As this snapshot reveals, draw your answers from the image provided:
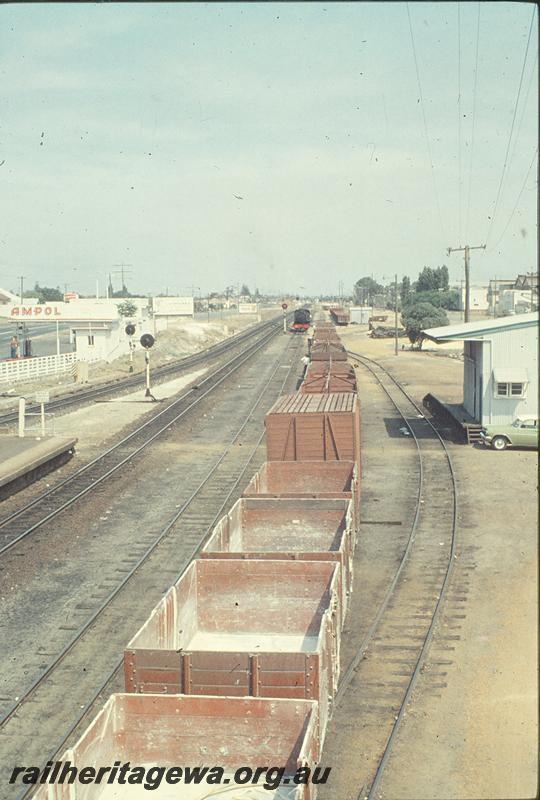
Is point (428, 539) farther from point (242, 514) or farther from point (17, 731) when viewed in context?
point (17, 731)

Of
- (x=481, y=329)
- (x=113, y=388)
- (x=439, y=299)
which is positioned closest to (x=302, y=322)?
(x=439, y=299)

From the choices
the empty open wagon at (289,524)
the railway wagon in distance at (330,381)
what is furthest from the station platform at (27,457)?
the empty open wagon at (289,524)

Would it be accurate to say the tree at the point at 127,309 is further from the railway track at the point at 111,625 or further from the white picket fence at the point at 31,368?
the railway track at the point at 111,625

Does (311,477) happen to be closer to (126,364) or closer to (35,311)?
(35,311)

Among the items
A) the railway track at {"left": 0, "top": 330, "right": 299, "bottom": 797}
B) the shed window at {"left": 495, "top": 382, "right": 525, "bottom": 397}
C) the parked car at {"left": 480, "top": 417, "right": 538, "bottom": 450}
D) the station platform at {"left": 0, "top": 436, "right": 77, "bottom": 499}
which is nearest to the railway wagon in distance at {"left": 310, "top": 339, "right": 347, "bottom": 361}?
the shed window at {"left": 495, "top": 382, "right": 525, "bottom": 397}

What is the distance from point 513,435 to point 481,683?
60.4ft

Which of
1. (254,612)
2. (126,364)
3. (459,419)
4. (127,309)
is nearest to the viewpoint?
(254,612)

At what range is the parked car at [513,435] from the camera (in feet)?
93.2

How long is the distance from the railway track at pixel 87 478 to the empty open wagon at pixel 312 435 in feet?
19.8

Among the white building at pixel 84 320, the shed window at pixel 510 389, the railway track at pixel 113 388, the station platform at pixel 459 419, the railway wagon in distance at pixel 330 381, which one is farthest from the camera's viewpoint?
the white building at pixel 84 320

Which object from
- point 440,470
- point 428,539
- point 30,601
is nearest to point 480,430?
point 440,470

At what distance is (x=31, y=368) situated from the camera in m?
50.2

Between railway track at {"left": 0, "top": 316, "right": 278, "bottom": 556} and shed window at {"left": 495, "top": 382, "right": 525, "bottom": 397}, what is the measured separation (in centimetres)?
1326

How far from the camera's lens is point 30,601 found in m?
14.6
